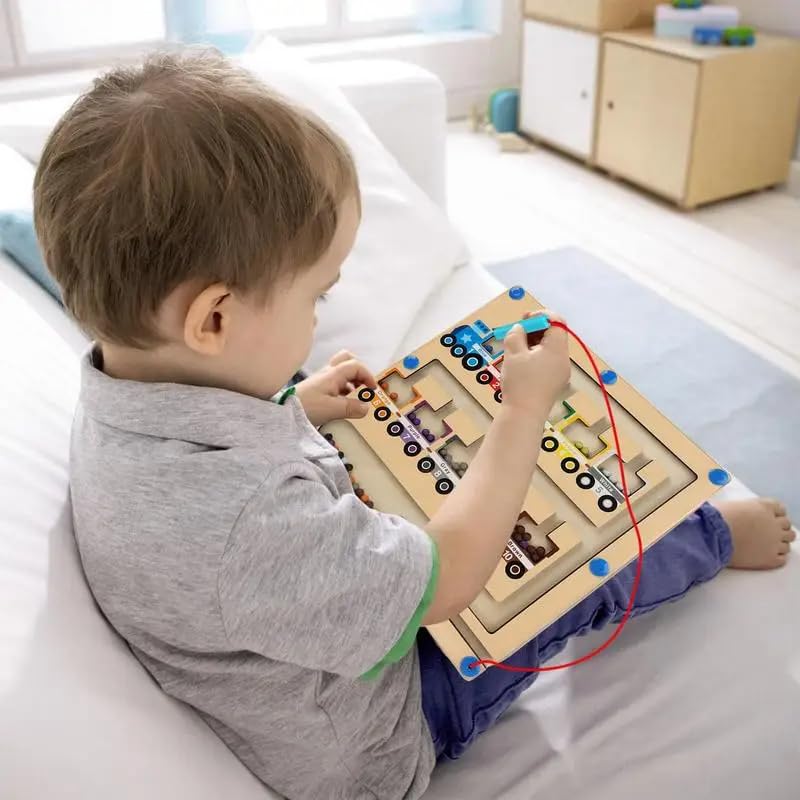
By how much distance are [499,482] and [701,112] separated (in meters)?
1.90

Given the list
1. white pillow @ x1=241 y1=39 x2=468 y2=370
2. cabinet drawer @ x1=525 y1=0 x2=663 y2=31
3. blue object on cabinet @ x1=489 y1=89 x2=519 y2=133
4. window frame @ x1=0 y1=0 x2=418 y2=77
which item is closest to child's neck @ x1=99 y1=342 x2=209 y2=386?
white pillow @ x1=241 y1=39 x2=468 y2=370

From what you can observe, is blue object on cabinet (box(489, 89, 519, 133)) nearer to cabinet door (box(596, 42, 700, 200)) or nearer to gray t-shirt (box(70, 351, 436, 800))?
cabinet door (box(596, 42, 700, 200))

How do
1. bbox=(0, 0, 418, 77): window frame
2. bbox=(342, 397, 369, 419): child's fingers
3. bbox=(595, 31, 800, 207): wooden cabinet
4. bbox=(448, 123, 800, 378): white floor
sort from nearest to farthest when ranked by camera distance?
bbox=(342, 397, 369, 419): child's fingers
bbox=(448, 123, 800, 378): white floor
bbox=(595, 31, 800, 207): wooden cabinet
bbox=(0, 0, 418, 77): window frame

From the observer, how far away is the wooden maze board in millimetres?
780

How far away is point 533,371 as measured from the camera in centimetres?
73

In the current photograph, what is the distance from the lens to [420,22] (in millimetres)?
3207

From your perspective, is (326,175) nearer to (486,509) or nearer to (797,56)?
(486,509)

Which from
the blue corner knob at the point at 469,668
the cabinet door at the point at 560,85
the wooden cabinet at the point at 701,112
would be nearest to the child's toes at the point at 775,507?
the blue corner knob at the point at 469,668

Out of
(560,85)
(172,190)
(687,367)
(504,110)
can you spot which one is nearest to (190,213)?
(172,190)

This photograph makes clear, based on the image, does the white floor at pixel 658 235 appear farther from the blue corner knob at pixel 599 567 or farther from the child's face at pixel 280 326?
the child's face at pixel 280 326

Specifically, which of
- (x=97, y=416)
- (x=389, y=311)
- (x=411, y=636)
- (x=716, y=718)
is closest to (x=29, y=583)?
(x=97, y=416)

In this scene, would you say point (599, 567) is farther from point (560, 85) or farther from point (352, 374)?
point (560, 85)

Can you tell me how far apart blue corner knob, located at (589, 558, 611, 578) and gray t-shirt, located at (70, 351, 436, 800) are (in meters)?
0.24

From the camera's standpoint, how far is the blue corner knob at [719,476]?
82 centimetres
